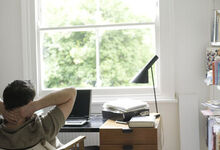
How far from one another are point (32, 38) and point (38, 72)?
356 millimetres

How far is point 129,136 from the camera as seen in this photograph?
2.50 metres

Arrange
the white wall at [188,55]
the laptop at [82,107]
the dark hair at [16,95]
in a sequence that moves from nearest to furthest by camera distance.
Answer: the dark hair at [16,95] → the laptop at [82,107] → the white wall at [188,55]

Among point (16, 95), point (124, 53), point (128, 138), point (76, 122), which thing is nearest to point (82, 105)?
point (76, 122)

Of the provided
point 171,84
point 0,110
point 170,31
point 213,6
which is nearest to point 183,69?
point 171,84

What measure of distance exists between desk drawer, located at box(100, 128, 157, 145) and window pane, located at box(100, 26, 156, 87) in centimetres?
105

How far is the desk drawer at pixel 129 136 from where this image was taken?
247cm

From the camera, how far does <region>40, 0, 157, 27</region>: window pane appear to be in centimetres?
345

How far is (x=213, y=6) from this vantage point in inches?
127

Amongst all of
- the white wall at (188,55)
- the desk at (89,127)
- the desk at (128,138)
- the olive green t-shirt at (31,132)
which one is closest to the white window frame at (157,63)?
the white wall at (188,55)

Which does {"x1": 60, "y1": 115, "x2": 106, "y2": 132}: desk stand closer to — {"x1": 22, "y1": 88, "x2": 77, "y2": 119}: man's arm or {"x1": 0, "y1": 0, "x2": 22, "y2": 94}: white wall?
{"x1": 22, "y1": 88, "x2": 77, "y2": 119}: man's arm

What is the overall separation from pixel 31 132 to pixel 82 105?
112 cm

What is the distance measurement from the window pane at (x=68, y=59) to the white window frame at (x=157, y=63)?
0.12m

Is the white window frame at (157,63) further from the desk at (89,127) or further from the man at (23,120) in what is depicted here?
the man at (23,120)

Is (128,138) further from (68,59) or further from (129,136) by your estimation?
(68,59)
